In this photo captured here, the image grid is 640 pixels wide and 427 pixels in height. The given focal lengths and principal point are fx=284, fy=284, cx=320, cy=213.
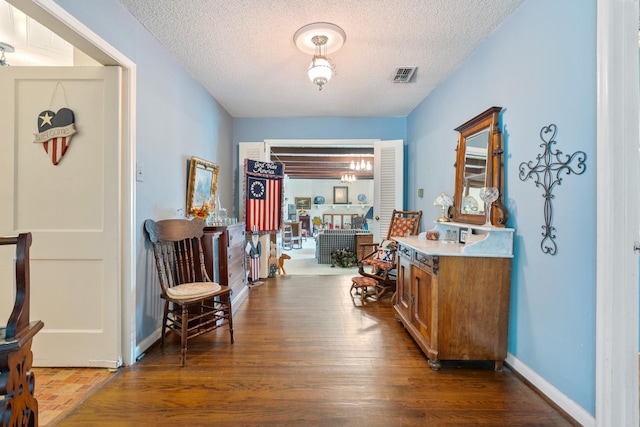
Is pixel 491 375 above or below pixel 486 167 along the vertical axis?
below

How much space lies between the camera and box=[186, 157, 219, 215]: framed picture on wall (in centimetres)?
322

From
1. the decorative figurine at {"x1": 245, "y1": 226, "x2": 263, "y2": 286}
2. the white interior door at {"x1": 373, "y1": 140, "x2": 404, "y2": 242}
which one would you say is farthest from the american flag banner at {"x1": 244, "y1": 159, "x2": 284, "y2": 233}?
the white interior door at {"x1": 373, "y1": 140, "x2": 404, "y2": 242}

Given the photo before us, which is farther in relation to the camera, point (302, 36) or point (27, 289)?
point (302, 36)

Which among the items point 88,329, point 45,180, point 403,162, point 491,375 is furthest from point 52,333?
point 403,162

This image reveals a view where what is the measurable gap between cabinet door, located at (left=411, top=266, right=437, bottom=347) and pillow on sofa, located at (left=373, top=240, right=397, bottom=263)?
1.34 m

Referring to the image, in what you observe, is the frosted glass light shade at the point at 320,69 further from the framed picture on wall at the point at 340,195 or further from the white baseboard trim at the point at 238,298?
the framed picture on wall at the point at 340,195

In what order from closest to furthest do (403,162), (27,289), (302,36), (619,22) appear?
1. (27,289)
2. (619,22)
3. (302,36)
4. (403,162)

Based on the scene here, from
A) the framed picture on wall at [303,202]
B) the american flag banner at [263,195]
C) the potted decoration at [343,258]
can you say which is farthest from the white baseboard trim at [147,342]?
the framed picture on wall at [303,202]

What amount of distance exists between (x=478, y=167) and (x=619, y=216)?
124 cm

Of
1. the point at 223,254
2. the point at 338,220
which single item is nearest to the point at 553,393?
the point at 223,254

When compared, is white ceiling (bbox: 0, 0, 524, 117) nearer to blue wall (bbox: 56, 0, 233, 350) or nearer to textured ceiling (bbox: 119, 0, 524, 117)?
textured ceiling (bbox: 119, 0, 524, 117)

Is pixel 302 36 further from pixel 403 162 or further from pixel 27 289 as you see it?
pixel 403 162

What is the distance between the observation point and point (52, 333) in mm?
2133

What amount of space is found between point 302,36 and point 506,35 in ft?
5.42
